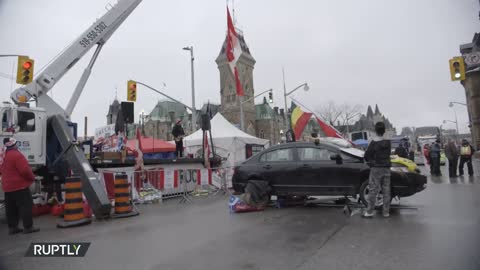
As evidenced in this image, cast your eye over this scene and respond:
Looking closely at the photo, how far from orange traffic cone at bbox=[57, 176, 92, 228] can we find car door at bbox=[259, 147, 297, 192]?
4.67 metres

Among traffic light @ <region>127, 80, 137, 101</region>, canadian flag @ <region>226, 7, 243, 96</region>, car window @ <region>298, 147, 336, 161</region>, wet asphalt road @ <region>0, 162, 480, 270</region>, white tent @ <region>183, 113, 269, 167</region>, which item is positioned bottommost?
wet asphalt road @ <region>0, 162, 480, 270</region>

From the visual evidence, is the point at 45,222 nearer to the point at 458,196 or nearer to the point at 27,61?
the point at 27,61

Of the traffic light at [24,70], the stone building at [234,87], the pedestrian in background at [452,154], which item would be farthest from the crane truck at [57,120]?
the stone building at [234,87]

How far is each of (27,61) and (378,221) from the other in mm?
12466

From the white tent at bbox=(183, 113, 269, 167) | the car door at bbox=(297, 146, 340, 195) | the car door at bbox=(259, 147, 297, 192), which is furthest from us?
the white tent at bbox=(183, 113, 269, 167)

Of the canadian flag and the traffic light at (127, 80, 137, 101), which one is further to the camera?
the canadian flag

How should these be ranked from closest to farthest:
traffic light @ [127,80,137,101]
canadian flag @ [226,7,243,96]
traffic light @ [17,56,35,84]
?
1. traffic light @ [17,56,35,84]
2. traffic light @ [127,80,137,101]
3. canadian flag @ [226,7,243,96]

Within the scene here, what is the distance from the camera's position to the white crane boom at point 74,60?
1199cm

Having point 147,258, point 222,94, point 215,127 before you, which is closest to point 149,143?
point 215,127

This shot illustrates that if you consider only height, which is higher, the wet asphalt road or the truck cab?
the truck cab

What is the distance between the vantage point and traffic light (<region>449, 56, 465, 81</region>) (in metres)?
13.3
